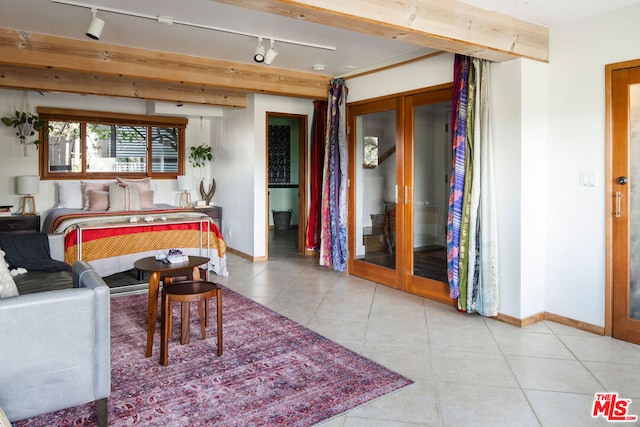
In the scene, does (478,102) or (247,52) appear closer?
(478,102)

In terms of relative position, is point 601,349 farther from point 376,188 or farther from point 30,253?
point 30,253

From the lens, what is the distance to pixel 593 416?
2316 millimetres

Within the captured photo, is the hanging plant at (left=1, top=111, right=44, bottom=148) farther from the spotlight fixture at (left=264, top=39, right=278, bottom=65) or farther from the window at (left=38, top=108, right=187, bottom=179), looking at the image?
the spotlight fixture at (left=264, top=39, right=278, bottom=65)

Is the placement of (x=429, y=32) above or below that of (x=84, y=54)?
below

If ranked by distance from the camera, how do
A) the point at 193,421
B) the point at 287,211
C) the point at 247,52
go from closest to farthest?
the point at 193,421 → the point at 247,52 → the point at 287,211

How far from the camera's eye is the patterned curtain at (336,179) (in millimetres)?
5508

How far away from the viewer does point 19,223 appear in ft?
19.8

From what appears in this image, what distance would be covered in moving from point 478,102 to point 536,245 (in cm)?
130

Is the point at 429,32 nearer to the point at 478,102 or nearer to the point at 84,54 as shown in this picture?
the point at 478,102

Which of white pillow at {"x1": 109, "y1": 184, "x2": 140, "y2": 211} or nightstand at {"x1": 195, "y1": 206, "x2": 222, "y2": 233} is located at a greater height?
white pillow at {"x1": 109, "y1": 184, "x2": 140, "y2": 211}

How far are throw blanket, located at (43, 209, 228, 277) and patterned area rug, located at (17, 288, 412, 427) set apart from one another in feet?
4.48

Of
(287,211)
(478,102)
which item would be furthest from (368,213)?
(287,211)

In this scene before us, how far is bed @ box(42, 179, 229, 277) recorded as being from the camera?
15.6ft

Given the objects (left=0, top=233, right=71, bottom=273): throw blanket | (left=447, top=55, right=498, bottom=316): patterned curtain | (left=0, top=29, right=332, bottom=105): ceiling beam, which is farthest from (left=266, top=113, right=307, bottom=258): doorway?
(left=447, top=55, right=498, bottom=316): patterned curtain
